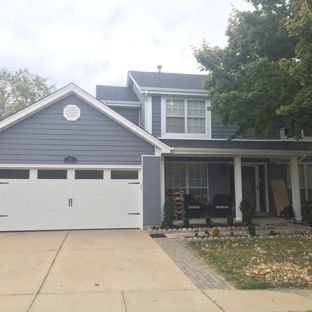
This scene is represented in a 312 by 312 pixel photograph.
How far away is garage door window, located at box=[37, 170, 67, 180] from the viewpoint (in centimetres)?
1102

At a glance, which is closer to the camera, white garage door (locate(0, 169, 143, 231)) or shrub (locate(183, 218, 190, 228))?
white garage door (locate(0, 169, 143, 231))

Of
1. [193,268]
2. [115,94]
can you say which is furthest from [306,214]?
[115,94]

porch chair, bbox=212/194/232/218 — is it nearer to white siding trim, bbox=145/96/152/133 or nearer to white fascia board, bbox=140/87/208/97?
white siding trim, bbox=145/96/152/133

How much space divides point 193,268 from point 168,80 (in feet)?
33.8

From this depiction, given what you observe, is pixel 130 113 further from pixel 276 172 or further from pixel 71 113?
pixel 276 172

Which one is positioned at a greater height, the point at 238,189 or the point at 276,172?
the point at 276,172

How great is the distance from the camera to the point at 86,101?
11250mm

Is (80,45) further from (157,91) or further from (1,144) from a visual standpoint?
(1,144)

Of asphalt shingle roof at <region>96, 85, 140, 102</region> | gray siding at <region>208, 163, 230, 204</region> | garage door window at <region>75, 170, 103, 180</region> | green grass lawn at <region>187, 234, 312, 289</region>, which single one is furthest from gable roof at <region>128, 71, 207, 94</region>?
green grass lawn at <region>187, 234, 312, 289</region>

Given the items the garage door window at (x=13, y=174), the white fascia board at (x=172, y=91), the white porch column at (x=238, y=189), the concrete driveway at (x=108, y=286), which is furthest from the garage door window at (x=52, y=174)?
the white porch column at (x=238, y=189)

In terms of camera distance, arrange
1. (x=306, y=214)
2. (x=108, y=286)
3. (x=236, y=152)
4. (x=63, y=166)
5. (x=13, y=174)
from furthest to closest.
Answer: (x=236, y=152), (x=306, y=214), (x=63, y=166), (x=13, y=174), (x=108, y=286)

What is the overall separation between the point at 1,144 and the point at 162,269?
24.2ft

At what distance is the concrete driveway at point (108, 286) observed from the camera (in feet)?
14.4

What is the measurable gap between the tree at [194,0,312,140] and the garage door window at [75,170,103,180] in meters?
4.61
